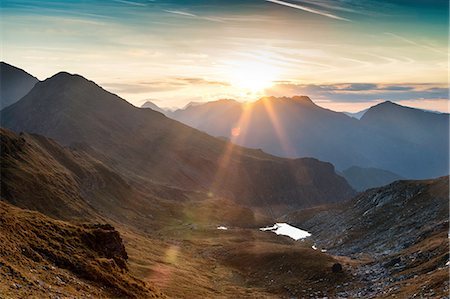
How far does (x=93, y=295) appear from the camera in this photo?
3934cm

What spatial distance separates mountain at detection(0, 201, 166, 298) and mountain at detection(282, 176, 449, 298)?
36012mm

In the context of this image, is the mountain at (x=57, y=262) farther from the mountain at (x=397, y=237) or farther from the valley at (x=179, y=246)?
the mountain at (x=397, y=237)

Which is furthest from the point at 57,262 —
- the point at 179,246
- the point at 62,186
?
the point at 62,186

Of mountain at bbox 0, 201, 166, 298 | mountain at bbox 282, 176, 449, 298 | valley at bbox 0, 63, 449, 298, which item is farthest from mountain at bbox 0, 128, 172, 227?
mountain at bbox 282, 176, 449, 298

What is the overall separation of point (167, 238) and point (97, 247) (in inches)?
3655

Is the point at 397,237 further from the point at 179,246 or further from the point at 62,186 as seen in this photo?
the point at 62,186

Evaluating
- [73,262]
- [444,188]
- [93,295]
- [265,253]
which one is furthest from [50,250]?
[444,188]

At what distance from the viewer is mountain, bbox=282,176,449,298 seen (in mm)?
60656

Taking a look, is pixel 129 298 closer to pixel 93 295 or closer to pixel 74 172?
pixel 93 295

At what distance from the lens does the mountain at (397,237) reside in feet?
199

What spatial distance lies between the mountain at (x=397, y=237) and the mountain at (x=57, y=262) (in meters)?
36.0

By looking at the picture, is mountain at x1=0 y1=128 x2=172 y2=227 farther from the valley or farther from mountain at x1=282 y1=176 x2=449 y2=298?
mountain at x1=282 y1=176 x2=449 y2=298

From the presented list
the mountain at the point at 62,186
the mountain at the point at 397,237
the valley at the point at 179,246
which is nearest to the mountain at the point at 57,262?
the valley at the point at 179,246

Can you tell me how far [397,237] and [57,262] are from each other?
10326cm
